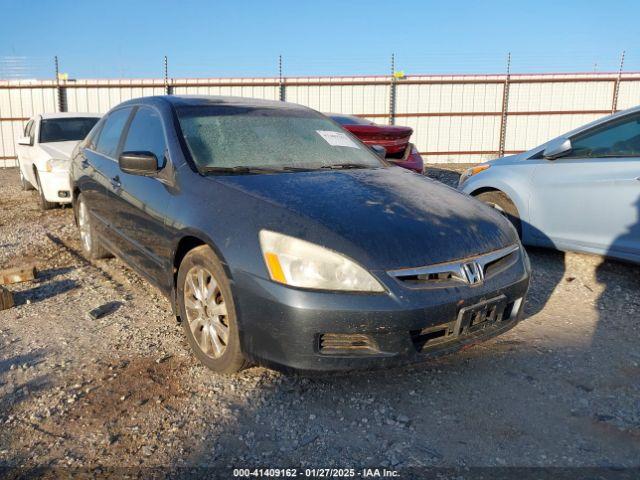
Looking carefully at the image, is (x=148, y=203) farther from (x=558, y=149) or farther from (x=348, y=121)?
(x=348, y=121)

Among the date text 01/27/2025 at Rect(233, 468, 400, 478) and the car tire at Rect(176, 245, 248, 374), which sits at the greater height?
the car tire at Rect(176, 245, 248, 374)

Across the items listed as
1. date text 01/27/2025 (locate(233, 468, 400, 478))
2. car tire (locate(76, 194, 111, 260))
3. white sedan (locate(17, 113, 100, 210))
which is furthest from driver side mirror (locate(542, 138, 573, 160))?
white sedan (locate(17, 113, 100, 210))

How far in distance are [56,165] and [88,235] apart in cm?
251

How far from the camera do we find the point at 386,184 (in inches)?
123

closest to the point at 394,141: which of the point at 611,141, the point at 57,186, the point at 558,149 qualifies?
the point at 558,149

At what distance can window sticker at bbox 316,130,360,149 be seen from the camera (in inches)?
147

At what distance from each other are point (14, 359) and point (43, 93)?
14.1m

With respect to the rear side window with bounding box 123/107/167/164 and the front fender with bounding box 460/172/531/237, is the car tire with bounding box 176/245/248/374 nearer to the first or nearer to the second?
the rear side window with bounding box 123/107/167/164

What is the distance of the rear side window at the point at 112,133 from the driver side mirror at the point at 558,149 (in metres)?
3.48

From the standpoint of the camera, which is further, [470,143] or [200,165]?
[470,143]

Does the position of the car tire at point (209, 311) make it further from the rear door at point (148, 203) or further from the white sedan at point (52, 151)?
the white sedan at point (52, 151)

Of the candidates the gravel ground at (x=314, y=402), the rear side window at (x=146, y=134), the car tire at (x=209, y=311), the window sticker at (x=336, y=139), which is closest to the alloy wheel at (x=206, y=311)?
the car tire at (x=209, y=311)

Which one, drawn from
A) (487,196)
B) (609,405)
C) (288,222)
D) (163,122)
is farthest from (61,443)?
(487,196)

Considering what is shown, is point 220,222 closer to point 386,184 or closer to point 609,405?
point 386,184
